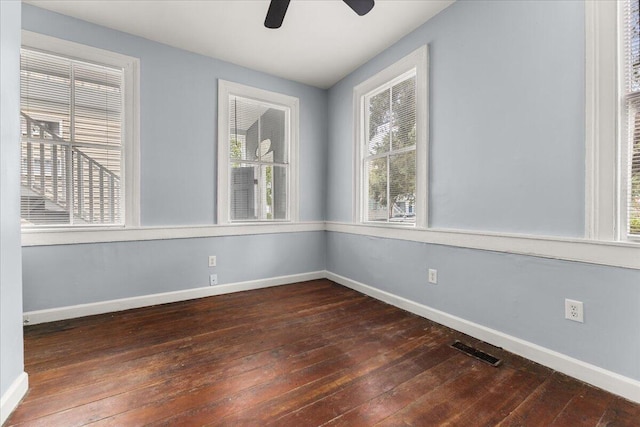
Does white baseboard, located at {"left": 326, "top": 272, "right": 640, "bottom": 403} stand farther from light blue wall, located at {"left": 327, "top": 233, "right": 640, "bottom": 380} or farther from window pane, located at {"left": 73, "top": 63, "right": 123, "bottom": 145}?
window pane, located at {"left": 73, "top": 63, "right": 123, "bottom": 145}

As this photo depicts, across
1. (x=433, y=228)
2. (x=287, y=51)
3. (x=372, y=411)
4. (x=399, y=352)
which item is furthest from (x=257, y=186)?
(x=372, y=411)

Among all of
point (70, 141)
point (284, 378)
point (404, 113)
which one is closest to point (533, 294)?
point (284, 378)

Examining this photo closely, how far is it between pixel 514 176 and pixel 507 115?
45cm

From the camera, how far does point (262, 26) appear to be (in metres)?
2.72

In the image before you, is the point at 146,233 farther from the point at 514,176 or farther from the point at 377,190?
the point at 514,176

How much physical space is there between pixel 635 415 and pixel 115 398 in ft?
8.70

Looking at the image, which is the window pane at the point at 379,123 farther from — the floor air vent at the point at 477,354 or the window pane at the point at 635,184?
the floor air vent at the point at 477,354

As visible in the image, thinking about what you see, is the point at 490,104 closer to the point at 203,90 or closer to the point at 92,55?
the point at 203,90

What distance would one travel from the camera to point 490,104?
2.19 metres

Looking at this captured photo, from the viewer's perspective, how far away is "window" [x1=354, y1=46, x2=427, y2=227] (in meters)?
2.72

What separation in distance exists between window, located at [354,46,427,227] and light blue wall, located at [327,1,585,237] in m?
0.12

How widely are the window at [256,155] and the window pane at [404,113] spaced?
139 centimetres

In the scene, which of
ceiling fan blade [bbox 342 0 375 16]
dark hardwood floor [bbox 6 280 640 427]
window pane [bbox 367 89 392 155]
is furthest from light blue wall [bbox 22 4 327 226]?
ceiling fan blade [bbox 342 0 375 16]

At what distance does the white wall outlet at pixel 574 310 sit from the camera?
5.67 feet
